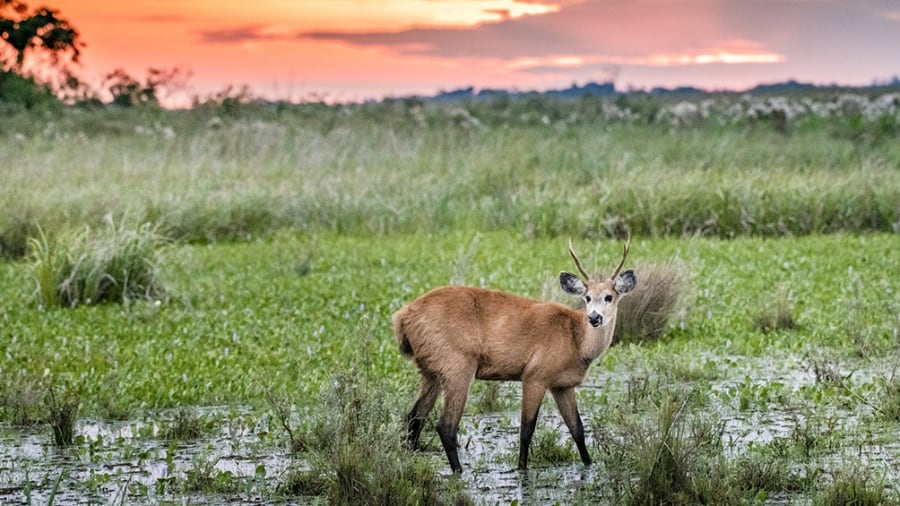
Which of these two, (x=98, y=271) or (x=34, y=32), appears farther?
(x=34, y=32)

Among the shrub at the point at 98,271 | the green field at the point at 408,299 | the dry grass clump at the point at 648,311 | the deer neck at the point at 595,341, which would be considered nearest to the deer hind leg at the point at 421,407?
the green field at the point at 408,299

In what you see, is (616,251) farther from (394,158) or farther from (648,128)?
(648,128)

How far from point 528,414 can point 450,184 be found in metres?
15.9

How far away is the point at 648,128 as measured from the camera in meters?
36.8

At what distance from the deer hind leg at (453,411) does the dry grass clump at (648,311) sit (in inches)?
190

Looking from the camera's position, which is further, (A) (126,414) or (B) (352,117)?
(B) (352,117)

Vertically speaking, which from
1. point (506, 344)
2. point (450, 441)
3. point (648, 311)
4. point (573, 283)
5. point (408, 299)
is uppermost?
point (573, 283)

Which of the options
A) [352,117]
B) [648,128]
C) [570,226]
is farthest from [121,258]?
[352,117]

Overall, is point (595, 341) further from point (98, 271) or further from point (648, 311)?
point (98, 271)

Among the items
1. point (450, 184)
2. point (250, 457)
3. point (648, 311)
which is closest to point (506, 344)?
point (250, 457)

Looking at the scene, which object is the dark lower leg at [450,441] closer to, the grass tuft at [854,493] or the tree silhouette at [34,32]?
the grass tuft at [854,493]

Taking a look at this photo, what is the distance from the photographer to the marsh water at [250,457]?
23.5 ft

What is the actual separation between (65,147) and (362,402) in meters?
22.2

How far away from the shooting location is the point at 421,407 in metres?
7.92
